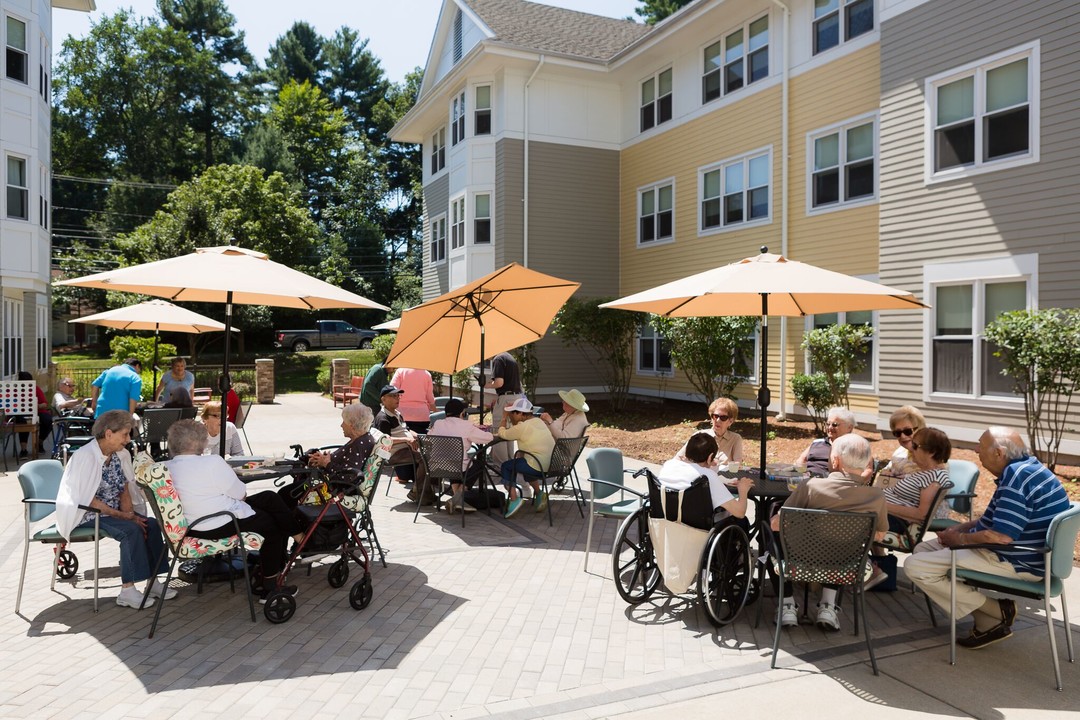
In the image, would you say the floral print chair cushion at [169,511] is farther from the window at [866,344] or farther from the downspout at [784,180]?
the downspout at [784,180]

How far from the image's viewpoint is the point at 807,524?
4.89 meters

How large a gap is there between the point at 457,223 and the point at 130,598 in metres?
19.5

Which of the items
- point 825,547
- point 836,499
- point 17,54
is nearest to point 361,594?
point 825,547

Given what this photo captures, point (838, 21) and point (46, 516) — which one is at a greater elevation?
point (838, 21)

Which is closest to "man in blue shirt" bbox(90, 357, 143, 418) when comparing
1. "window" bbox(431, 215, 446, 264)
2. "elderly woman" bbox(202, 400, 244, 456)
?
"elderly woman" bbox(202, 400, 244, 456)

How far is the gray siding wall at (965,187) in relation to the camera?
36.8 ft

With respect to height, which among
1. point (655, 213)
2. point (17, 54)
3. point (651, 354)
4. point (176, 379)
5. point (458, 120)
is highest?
point (458, 120)

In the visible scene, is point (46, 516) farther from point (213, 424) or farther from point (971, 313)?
point (971, 313)

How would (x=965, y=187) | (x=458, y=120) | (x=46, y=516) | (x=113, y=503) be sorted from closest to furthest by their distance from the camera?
(x=113, y=503) < (x=46, y=516) < (x=965, y=187) < (x=458, y=120)

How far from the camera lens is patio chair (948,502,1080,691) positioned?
4.60m

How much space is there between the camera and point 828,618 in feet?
17.4

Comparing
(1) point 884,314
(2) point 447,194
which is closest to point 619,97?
(2) point 447,194

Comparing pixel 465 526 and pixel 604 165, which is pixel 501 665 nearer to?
pixel 465 526

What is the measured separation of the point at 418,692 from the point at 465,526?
4.08m
